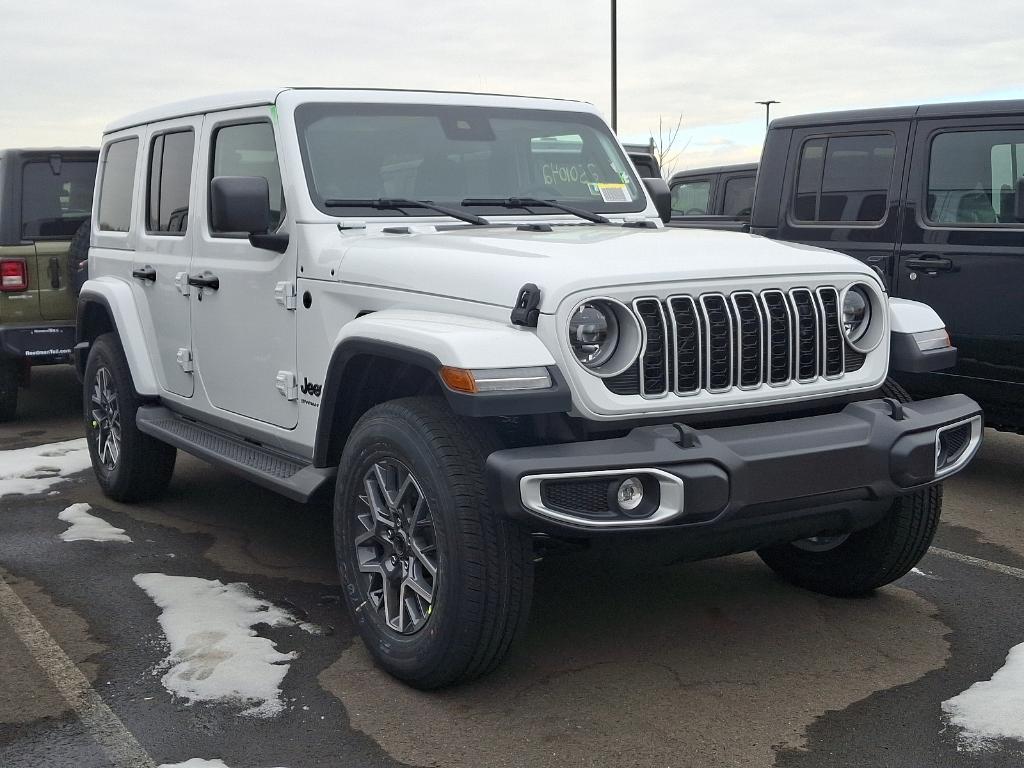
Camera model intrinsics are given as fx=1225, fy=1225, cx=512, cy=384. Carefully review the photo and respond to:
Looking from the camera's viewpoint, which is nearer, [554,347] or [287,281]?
[554,347]

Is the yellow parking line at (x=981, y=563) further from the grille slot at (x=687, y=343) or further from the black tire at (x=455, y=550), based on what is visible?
the black tire at (x=455, y=550)

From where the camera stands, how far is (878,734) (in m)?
3.56

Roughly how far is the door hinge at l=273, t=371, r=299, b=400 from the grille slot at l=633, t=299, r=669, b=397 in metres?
1.59

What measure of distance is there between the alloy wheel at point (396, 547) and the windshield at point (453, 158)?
126 centimetres

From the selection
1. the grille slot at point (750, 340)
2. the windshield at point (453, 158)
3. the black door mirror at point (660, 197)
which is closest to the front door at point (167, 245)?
the windshield at point (453, 158)

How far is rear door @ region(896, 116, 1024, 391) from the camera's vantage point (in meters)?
6.19

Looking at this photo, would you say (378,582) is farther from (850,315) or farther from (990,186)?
(990,186)

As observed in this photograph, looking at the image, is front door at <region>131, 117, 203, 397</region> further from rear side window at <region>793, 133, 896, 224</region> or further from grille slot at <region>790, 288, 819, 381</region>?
rear side window at <region>793, 133, 896, 224</region>

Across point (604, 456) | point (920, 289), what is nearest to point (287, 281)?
point (604, 456)

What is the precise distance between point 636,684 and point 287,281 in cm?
198

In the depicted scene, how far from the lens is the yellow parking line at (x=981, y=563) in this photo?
519 centimetres

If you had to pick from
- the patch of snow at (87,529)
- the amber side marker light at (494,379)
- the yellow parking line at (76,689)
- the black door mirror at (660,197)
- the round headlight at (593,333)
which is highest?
the black door mirror at (660,197)

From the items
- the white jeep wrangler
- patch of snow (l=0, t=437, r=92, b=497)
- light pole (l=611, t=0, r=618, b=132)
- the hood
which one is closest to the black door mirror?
the white jeep wrangler

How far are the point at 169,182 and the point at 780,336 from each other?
3313mm
